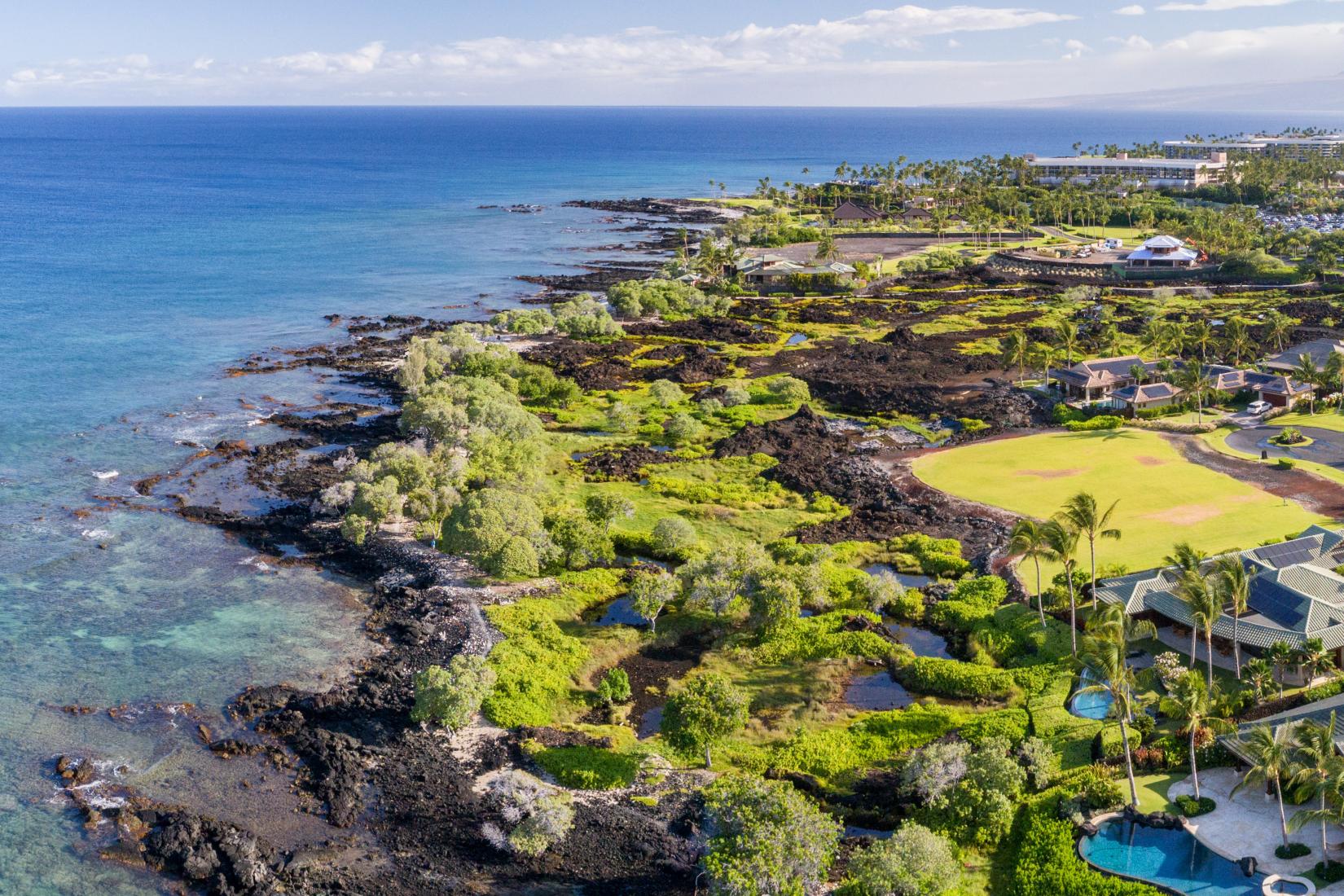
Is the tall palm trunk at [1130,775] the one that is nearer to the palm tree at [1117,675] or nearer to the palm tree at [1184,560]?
the palm tree at [1117,675]

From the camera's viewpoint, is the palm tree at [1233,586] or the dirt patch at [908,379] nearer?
the palm tree at [1233,586]

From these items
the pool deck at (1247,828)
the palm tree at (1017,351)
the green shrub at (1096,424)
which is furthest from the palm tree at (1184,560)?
the palm tree at (1017,351)

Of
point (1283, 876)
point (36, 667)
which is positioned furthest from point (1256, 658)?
point (36, 667)

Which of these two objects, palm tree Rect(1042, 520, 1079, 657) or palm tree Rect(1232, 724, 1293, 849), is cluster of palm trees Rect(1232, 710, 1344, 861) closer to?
palm tree Rect(1232, 724, 1293, 849)

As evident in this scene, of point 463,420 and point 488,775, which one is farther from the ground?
point 463,420

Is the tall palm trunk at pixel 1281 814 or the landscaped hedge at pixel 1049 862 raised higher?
the tall palm trunk at pixel 1281 814

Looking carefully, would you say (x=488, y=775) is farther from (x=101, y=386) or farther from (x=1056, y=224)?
(x=1056, y=224)

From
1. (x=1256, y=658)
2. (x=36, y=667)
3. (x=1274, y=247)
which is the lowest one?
Answer: (x=36, y=667)

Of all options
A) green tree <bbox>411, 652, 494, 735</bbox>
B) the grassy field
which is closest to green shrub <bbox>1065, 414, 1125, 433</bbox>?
the grassy field
